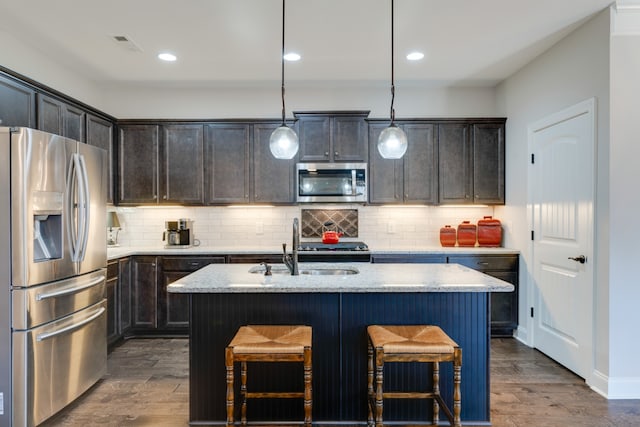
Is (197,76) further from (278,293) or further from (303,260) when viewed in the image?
(278,293)

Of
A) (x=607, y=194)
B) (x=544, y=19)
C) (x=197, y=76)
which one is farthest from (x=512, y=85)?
(x=197, y=76)

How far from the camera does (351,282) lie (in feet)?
7.34

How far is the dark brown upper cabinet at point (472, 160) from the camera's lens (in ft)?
14.6

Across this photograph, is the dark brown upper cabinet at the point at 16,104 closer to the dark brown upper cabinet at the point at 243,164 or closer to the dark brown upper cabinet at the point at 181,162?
the dark brown upper cabinet at the point at 181,162

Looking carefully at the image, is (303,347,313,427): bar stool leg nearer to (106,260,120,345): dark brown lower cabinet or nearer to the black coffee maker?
(106,260,120,345): dark brown lower cabinet

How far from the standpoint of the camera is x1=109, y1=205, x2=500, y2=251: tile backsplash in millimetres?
4680

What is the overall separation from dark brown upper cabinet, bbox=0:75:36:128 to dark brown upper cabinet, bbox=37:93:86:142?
0.28 feet

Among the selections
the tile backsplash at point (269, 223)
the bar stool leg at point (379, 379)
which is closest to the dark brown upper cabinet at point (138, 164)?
the tile backsplash at point (269, 223)

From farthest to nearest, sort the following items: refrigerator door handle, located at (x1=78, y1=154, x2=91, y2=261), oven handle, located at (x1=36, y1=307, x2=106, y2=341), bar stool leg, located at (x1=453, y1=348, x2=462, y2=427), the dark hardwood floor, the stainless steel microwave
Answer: the stainless steel microwave → refrigerator door handle, located at (x1=78, y1=154, x2=91, y2=261) → the dark hardwood floor → oven handle, located at (x1=36, y1=307, x2=106, y2=341) → bar stool leg, located at (x1=453, y1=348, x2=462, y2=427)

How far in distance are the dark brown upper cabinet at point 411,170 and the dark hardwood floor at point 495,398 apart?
1899 mm

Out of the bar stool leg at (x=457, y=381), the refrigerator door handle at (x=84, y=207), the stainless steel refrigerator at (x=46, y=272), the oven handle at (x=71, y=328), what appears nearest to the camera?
the bar stool leg at (x=457, y=381)

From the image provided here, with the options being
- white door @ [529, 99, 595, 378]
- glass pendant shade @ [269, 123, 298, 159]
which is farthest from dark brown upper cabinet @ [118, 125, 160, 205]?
white door @ [529, 99, 595, 378]

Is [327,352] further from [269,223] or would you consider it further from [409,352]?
[269,223]

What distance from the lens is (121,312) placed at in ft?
12.8
